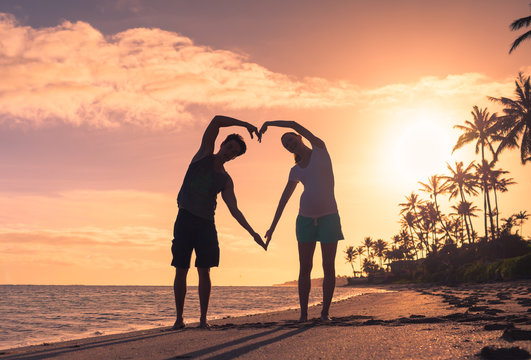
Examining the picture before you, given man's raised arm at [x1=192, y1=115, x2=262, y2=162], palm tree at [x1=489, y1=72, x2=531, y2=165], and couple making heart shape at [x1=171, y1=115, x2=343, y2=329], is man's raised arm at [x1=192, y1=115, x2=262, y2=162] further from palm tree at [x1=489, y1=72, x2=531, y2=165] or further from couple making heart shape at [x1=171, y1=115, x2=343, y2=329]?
palm tree at [x1=489, y1=72, x2=531, y2=165]

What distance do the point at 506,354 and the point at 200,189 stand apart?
371 centimetres

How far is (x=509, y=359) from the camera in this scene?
2.16m

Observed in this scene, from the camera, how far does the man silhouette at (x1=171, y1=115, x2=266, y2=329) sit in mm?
5242

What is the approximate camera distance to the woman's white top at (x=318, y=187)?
548 cm

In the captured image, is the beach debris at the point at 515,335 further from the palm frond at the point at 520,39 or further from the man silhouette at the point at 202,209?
the palm frond at the point at 520,39

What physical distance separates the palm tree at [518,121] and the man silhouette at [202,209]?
3658cm

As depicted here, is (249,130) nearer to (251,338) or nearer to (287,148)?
(287,148)

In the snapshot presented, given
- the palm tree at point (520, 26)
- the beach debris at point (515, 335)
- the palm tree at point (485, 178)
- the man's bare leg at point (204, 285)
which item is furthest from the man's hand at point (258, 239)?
the palm tree at point (485, 178)

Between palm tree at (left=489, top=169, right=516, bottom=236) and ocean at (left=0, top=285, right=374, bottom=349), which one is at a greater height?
palm tree at (left=489, top=169, right=516, bottom=236)

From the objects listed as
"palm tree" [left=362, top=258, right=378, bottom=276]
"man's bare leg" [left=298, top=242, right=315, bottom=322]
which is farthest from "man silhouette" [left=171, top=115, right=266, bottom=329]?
"palm tree" [left=362, top=258, right=378, bottom=276]

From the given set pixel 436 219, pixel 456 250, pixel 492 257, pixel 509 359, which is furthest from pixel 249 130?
pixel 436 219

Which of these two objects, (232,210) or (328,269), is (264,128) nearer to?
(232,210)

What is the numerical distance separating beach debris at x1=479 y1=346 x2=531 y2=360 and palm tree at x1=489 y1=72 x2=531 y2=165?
38.5 meters

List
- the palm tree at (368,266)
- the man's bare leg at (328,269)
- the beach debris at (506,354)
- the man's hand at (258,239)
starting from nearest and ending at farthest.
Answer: the beach debris at (506,354), the man's bare leg at (328,269), the man's hand at (258,239), the palm tree at (368,266)
